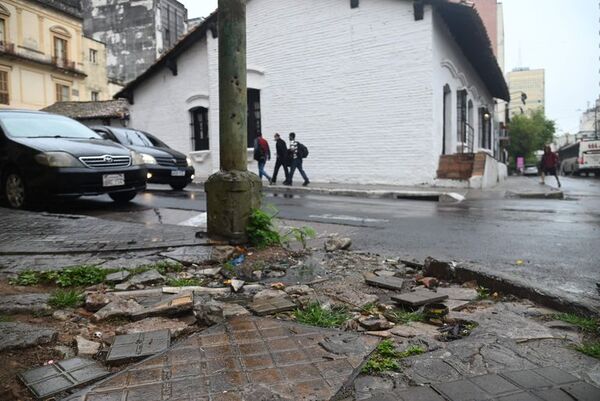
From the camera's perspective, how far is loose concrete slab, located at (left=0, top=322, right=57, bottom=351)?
2.19m

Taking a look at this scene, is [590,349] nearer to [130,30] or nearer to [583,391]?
[583,391]

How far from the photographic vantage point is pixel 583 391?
71.1 inches

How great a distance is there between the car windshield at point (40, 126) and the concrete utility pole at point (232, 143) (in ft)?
12.8

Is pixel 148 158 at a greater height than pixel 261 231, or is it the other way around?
pixel 148 158

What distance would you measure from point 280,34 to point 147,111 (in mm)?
7493

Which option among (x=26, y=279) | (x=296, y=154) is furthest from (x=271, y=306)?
(x=296, y=154)

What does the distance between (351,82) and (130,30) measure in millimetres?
30148

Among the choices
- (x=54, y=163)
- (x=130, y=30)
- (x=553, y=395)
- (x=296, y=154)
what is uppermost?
(x=130, y=30)

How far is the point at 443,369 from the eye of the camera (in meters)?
2.01

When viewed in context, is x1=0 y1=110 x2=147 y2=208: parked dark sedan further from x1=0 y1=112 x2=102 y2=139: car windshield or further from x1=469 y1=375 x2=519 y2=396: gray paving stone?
x1=469 y1=375 x2=519 y2=396: gray paving stone

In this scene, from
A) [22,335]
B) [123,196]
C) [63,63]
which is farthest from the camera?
[63,63]

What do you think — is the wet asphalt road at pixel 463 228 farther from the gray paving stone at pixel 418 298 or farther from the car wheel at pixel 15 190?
the gray paving stone at pixel 418 298

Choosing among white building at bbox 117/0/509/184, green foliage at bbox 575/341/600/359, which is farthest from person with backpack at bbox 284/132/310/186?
green foliage at bbox 575/341/600/359

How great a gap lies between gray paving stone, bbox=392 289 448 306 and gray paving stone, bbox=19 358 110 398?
1.80 m
